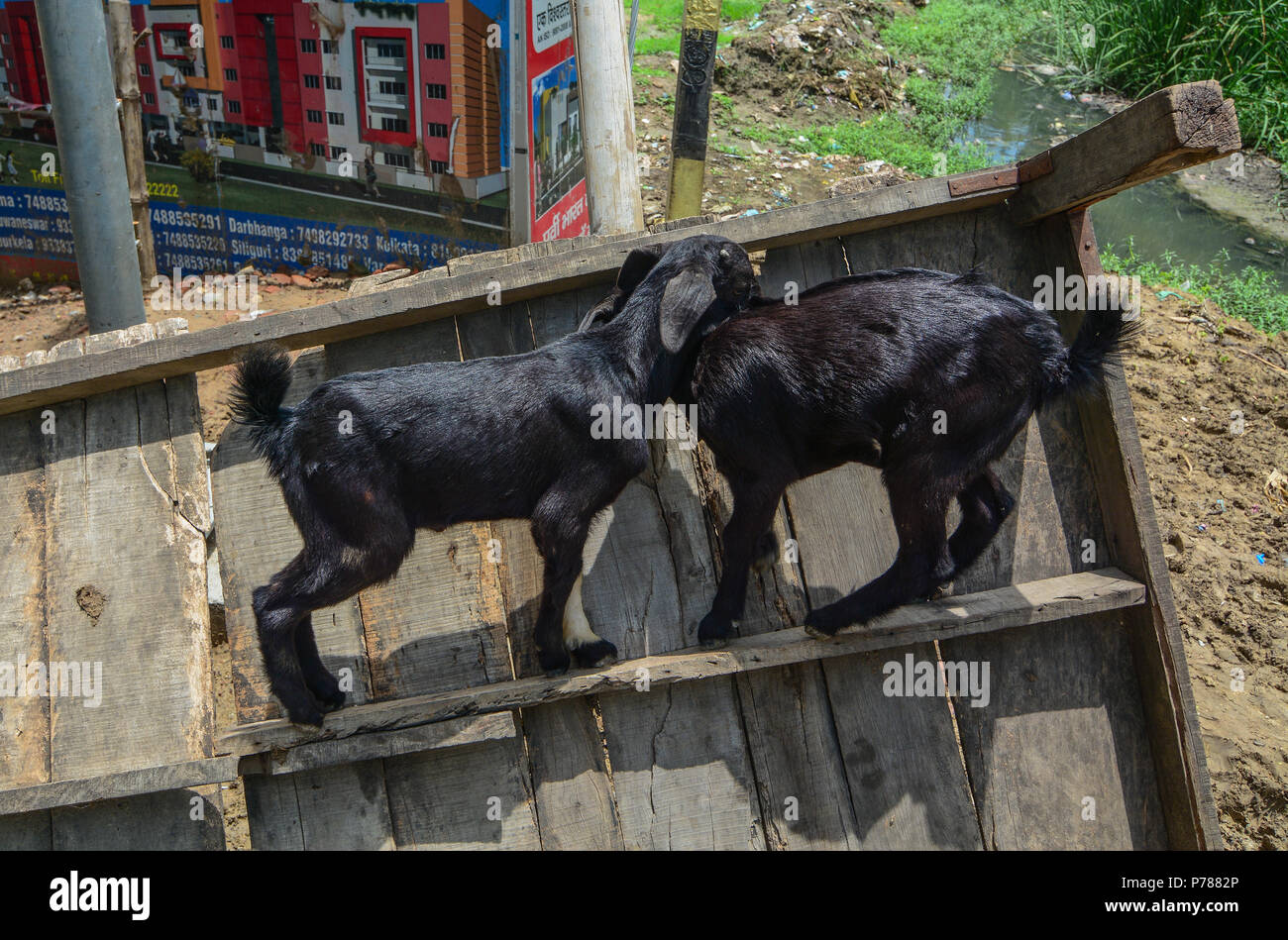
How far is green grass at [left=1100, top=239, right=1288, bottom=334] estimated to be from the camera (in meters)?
7.11

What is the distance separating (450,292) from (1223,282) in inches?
254

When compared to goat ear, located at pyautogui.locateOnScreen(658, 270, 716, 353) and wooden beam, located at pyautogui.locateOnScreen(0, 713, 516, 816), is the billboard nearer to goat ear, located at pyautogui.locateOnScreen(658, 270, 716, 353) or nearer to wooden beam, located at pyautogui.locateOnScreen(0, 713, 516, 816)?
goat ear, located at pyautogui.locateOnScreen(658, 270, 716, 353)

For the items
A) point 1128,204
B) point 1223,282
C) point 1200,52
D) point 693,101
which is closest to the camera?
point 693,101

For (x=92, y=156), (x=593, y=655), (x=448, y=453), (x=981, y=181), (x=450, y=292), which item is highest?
(x=92, y=156)

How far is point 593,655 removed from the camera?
3.58 metres

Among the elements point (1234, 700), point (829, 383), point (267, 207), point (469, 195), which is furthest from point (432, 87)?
point (1234, 700)

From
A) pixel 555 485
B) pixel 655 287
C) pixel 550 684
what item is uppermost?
pixel 655 287

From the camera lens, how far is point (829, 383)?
11.2 feet

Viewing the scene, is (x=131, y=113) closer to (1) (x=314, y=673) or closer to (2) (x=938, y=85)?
(1) (x=314, y=673)

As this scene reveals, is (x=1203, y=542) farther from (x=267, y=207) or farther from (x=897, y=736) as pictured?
(x=267, y=207)

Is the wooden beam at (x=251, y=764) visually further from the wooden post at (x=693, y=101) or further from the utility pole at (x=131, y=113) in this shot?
the utility pole at (x=131, y=113)

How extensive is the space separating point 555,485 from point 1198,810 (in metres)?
2.62

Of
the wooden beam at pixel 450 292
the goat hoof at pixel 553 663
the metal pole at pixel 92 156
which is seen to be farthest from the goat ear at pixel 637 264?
the metal pole at pixel 92 156

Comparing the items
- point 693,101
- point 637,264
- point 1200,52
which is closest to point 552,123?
point 693,101
